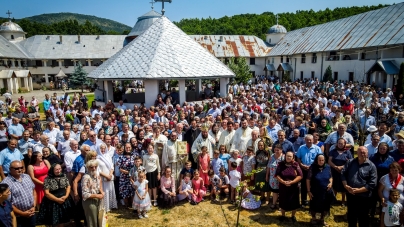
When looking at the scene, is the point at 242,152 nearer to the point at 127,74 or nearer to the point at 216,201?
the point at 216,201

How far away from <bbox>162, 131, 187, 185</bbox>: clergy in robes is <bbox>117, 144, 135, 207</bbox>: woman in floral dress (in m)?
0.94

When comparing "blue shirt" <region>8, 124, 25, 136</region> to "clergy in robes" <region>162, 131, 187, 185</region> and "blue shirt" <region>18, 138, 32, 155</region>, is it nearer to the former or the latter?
"blue shirt" <region>18, 138, 32, 155</region>

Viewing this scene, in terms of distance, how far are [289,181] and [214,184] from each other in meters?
2.14

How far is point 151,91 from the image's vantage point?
1534 centimetres

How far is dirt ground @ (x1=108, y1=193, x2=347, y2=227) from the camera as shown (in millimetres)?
6254

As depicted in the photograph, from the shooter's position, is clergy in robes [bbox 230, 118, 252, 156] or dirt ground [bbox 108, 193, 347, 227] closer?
dirt ground [bbox 108, 193, 347, 227]

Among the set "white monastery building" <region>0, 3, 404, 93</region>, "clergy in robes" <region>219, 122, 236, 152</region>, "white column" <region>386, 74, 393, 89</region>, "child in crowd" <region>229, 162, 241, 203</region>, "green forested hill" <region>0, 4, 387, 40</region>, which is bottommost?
"child in crowd" <region>229, 162, 241, 203</region>

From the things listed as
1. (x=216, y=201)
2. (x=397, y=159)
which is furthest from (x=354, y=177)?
(x=216, y=201)

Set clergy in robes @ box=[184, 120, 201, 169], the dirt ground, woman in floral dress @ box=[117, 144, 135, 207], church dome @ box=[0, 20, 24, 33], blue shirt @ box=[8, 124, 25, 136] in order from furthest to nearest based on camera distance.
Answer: church dome @ box=[0, 20, 24, 33], blue shirt @ box=[8, 124, 25, 136], clergy in robes @ box=[184, 120, 201, 169], woman in floral dress @ box=[117, 144, 135, 207], the dirt ground

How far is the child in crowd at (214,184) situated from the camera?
7.29 metres

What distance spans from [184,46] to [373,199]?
1446 centimetres

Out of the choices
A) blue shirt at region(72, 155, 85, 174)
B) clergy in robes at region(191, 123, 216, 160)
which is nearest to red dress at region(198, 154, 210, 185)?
clergy in robes at region(191, 123, 216, 160)

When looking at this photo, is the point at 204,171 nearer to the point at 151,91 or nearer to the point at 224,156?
the point at 224,156

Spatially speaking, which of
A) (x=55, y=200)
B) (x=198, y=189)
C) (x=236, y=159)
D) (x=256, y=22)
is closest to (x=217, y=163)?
(x=236, y=159)
